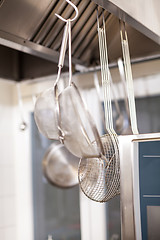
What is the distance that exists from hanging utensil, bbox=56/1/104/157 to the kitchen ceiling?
332 millimetres

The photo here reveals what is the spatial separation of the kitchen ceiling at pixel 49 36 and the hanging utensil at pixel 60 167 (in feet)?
1.46

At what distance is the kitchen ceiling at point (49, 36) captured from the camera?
1.00 meters

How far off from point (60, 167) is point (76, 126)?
38.7 inches

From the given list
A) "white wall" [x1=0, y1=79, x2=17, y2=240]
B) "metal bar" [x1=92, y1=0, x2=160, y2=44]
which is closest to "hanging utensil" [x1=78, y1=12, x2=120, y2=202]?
"metal bar" [x1=92, y1=0, x2=160, y2=44]

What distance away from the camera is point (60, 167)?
171 cm

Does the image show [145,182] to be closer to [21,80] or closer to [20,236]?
[21,80]

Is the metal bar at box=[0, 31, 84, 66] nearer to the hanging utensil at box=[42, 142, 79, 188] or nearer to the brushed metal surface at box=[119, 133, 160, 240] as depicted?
the brushed metal surface at box=[119, 133, 160, 240]

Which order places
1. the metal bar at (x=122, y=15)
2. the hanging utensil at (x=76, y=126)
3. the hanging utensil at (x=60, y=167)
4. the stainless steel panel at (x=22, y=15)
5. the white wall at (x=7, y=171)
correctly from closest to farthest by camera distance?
the hanging utensil at (x=76, y=126) < the metal bar at (x=122, y=15) < the stainless steel panel at (x=22, y=15) < the hanging utensil at (x=60, y=167) < the white wall at (x=7, y=171)

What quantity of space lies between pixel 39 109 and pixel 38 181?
1.06m

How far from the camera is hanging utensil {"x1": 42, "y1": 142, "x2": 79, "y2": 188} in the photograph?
1.69 metres

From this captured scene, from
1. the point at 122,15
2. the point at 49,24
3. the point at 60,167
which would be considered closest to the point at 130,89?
the point at 122,15

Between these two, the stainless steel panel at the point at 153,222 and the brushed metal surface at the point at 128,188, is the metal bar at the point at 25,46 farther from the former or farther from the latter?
the stainless steel panel at the point at 153,222

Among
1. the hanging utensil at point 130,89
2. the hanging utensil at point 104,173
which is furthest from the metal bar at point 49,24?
the hanging utensil at point 104,173

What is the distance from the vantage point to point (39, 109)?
39.4 inches
